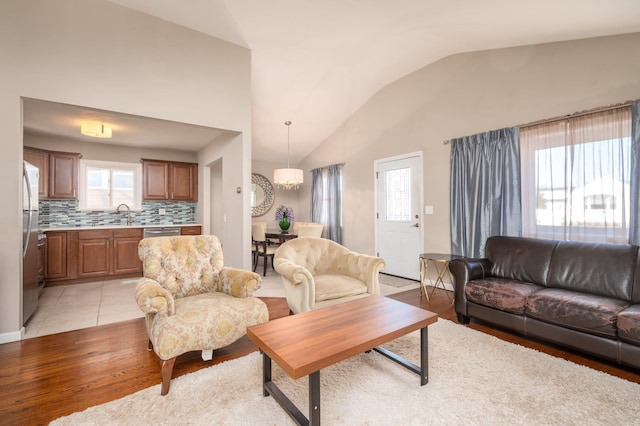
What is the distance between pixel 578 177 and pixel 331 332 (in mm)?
3108

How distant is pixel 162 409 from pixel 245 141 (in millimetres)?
2984

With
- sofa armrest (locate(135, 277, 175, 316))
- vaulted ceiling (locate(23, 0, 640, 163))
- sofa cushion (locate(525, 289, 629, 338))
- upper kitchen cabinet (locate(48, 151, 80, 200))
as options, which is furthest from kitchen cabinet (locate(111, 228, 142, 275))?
sofa cushion (locate(525, 289, 629, 338))

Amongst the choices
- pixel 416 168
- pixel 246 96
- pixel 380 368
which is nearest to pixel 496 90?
pixel 416 168

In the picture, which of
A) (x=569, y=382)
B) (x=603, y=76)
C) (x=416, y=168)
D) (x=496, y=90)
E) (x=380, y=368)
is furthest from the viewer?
(x=416, y=168)

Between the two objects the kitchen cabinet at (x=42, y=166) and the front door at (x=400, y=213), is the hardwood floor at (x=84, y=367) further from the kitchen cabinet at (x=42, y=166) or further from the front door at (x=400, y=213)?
the kitchen cabinet at (x=42, y=166)

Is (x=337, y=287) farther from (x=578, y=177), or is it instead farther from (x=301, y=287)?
(x=578, y=177)

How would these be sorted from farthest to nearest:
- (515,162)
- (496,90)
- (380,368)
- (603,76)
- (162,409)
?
1. (496,90)
2. (515,162)
3. (603,76)
4. (380,368)
5. (162,409)

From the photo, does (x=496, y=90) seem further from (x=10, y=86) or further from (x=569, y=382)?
(x=10, y=86)

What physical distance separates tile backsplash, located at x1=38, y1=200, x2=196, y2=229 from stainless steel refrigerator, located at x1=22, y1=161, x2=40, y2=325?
2036 millimetres

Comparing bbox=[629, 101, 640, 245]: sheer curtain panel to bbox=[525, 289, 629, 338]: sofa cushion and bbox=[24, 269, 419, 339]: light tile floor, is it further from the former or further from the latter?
bbox=[24, 269, 419, 339]: light tile floor

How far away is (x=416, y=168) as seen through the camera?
4699mm

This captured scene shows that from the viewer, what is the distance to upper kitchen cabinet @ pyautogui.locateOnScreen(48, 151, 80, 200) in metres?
4.66

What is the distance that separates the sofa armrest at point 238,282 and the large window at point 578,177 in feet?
10.4

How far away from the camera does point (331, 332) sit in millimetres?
1704
